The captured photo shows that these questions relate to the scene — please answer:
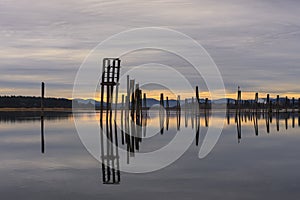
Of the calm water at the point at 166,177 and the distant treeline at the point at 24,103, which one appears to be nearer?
the calm water at the point at 166,177

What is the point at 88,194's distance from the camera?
9.72 m

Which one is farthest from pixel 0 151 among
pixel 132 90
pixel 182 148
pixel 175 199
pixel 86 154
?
pixel 132 90

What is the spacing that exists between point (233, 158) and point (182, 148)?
12.5 ft

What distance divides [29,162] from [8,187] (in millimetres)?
4401

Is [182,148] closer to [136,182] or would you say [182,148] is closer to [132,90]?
[136,182]

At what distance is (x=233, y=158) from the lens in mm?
15562

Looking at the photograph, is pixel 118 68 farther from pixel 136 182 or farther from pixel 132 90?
pixel 136 182

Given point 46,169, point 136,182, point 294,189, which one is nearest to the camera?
point 294,189

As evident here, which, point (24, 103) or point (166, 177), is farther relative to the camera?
point (24, 103)

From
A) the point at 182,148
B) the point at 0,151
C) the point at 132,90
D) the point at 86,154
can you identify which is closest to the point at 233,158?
the point at 182,148

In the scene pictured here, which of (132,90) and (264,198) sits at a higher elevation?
(132,90)

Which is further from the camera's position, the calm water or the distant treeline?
the distant treeline

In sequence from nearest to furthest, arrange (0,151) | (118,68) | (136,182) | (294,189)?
(294,189)
(136,182)
(0,151)
(118,68)

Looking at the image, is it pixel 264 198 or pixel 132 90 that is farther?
pixel 132 90
